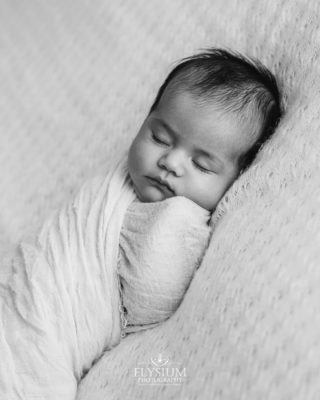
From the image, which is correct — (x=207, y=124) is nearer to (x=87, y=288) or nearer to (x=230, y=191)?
(x=230, y=191)

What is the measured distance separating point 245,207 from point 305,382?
13.7 inches

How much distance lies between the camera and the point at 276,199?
2.85 feet

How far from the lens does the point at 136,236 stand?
95 cm

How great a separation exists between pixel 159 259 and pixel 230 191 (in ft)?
0.55

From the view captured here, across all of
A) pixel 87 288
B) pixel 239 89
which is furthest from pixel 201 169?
pixel 87 288

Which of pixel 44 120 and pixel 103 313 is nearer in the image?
pixel 103 313

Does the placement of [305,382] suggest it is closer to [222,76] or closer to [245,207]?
[245,207]

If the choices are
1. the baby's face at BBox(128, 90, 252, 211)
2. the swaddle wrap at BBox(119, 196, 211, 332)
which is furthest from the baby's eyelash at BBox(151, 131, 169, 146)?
the swaddle wrap at BBox(119, 196, 211, 332)

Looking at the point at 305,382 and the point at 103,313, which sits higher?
the point at 305,382

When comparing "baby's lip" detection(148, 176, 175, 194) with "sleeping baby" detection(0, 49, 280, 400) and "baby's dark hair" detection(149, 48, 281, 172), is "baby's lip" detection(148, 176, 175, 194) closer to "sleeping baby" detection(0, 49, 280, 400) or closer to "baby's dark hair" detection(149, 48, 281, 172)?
"sleeping baby" detection(0, 49, 280, 400)

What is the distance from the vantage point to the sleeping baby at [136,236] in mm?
895

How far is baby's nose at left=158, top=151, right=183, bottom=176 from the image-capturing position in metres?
1.00

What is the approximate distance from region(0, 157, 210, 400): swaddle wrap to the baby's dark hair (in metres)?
0.18

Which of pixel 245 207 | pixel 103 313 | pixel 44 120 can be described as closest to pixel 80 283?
pixel 103 313
